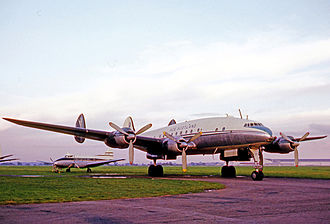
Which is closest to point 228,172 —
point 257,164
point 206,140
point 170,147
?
point 206,140

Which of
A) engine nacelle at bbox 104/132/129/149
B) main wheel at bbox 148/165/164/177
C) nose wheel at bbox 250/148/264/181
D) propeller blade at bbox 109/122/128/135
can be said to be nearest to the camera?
nose wheel at bbox 250/148/264/181

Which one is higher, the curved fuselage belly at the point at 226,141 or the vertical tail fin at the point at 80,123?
the vertical tail fin at the point at 80,123

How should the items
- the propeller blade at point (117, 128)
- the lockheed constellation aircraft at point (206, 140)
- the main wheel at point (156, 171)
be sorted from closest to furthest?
the lockheed constellation aircraft at point (206, 140) < the propeller blade at point (117, 128) < the main wheel at point (156, 171)

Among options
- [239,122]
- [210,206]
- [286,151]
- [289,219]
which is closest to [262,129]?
[239,122]

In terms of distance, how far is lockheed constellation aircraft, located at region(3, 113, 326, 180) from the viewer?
85.7 feet

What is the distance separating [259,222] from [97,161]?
1937 inches

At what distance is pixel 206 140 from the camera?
29.1 meters

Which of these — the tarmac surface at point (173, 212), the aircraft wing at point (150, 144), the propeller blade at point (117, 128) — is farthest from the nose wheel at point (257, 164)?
the tarmac surface at point (173, 212)

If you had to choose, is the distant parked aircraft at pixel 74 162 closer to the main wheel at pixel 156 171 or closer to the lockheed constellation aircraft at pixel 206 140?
the main wheel at pixel 156 171

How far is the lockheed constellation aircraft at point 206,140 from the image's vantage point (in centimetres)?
2611

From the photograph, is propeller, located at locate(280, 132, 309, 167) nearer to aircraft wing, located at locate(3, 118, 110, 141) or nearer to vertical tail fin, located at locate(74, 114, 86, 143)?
aircraft wing, located at locate(3, 118, 110, 141)

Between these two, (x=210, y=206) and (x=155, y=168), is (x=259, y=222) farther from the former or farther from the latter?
(x=155, y=168)

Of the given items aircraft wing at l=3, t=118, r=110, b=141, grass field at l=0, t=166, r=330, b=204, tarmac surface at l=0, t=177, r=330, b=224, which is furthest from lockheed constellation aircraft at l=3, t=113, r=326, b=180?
tarmac surface at l=0, t=177, r=330, b=224

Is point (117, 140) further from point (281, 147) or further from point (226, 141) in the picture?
point (281, 147)
